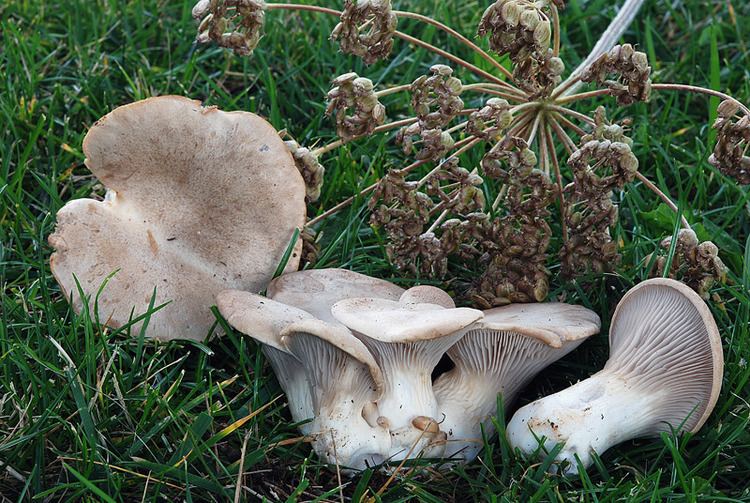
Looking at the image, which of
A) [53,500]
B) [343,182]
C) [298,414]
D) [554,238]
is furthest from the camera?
[343,182]

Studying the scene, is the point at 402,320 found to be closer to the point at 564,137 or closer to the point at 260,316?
the point at 260,316

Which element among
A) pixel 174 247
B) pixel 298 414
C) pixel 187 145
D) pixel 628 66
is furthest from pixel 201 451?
pixel 628 66

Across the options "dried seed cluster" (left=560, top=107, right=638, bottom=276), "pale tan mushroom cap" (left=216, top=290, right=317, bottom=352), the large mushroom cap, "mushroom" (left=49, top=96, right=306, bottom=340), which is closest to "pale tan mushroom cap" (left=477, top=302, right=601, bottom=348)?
the large mushroom cap

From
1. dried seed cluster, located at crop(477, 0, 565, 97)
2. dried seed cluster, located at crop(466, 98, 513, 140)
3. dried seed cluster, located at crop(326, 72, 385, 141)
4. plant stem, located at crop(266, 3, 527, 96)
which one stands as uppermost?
dried seed cluster, located at crop(477, 0, 565, 97)

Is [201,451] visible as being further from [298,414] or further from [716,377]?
[716,377]

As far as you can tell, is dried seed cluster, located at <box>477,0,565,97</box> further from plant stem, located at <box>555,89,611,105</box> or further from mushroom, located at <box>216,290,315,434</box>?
mushroom, located at <box>216,290,315,434</box>

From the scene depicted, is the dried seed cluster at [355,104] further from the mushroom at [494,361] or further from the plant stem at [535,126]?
the mushroom at [494,361]
